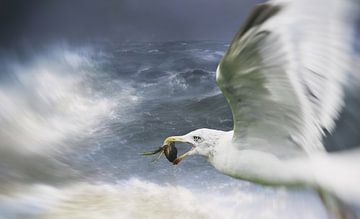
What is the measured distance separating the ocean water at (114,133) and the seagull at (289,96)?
180 mm

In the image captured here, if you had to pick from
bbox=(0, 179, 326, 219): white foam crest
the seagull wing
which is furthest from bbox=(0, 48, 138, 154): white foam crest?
the seagull wing

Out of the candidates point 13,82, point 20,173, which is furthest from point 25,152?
point 13,82

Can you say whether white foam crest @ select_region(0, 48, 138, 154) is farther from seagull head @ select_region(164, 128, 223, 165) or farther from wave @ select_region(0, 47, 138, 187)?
seagull head @ select_region(164, 128, 223, 165)

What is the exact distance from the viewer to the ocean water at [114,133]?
106cm

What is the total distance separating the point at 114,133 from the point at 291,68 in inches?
27.1

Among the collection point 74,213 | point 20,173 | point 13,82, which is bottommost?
point 74,213

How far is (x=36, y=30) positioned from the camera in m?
1.25

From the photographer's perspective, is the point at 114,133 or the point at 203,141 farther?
the point at 114,133

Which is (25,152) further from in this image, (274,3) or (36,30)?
(274,3)

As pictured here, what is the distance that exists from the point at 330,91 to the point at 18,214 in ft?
2.19

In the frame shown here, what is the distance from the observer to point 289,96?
2.05 feet

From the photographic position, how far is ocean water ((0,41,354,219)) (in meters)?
1.06

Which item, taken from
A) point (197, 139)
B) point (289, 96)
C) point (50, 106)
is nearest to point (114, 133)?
point (50, 106)

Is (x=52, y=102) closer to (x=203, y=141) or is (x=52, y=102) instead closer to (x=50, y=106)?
(x=50, y=106)
